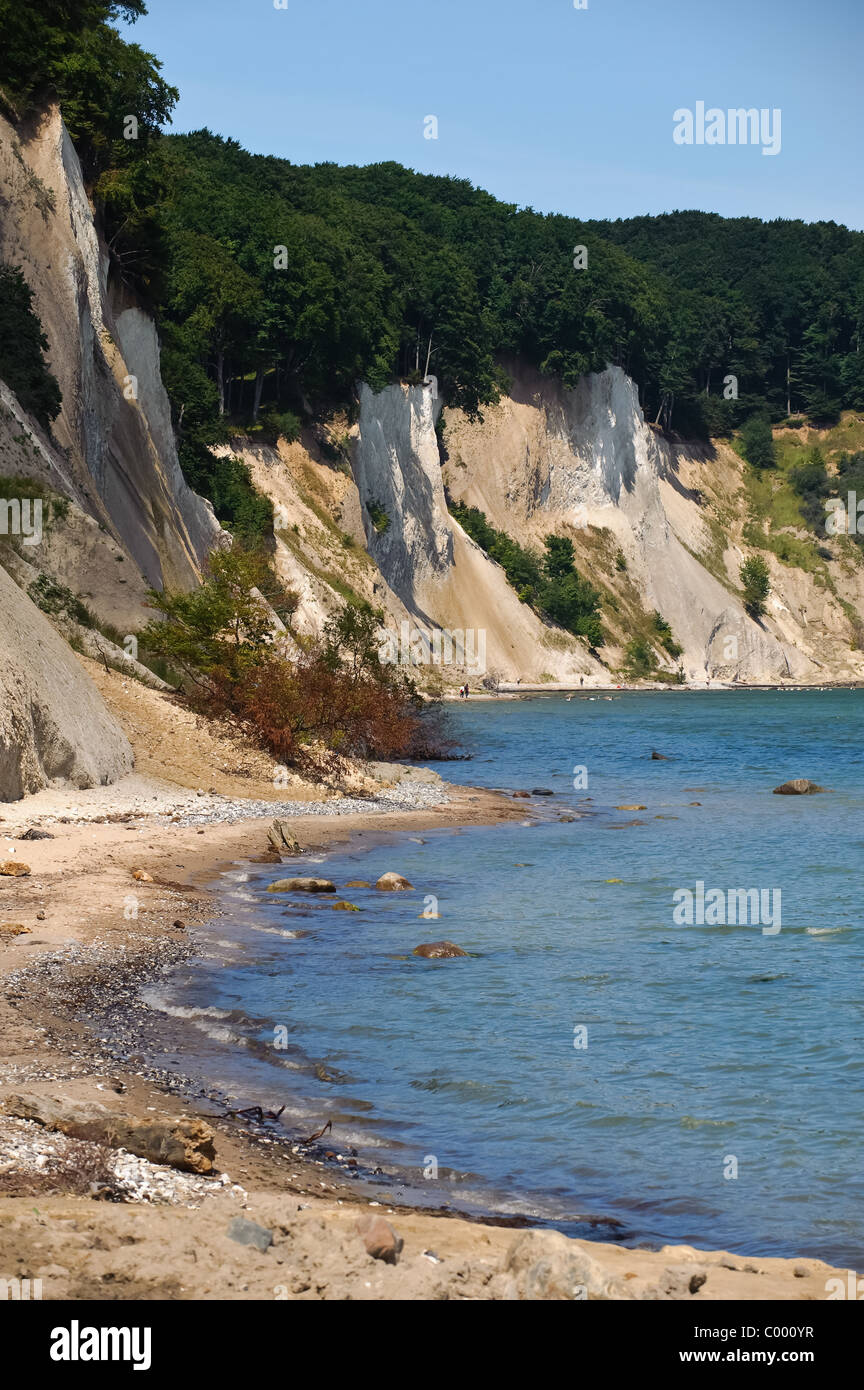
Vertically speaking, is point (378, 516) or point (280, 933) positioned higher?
point (378, 516)

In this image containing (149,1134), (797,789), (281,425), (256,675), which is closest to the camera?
(149,1134)

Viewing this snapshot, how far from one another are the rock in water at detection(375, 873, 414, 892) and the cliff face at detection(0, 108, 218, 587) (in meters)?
16.0

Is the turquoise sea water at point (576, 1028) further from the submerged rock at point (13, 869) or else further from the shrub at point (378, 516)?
the shrub at point (378, 516)

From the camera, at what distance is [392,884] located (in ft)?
69.5

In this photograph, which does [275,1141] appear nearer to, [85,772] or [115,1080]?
[115,1080]

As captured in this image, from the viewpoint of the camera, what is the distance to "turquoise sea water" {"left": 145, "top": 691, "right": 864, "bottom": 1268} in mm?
9711

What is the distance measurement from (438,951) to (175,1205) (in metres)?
9.17

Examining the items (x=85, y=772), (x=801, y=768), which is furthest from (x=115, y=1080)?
(x=801, y=768)

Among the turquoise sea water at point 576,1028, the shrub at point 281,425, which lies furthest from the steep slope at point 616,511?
the turquoise sea water at point 576,1028

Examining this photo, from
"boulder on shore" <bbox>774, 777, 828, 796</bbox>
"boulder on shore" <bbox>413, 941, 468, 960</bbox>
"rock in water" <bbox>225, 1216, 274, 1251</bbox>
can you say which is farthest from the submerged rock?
"boulder on shore" <bbox>774, 777, 828, 796</bbox>

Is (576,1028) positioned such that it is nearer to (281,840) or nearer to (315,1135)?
(315,1135)

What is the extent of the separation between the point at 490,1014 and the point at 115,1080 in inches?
185

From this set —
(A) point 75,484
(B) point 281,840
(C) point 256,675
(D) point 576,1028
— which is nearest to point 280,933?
(D) point 576,1028

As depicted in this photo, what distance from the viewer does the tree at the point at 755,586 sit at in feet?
376
